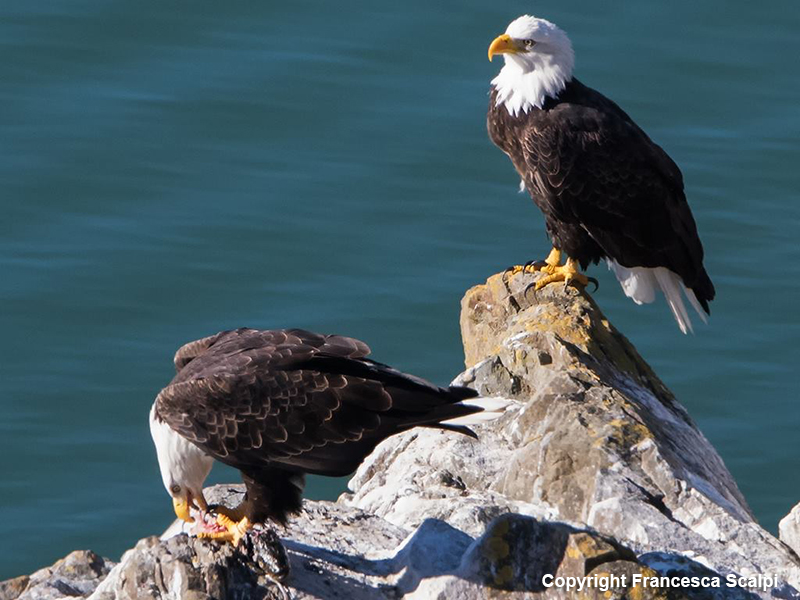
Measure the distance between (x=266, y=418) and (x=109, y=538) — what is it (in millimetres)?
5292

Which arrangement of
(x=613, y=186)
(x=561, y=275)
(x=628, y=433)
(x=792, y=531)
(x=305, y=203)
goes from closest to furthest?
1. (x=628, y=433)
2. (x=792, y=531)
3. (x=561, y=275)
4. (x=613, y=186)
5. (x=305, y=203)

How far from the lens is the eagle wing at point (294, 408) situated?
20.7 ft

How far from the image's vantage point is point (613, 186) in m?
9.18

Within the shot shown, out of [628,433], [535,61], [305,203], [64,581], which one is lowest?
[64,581]

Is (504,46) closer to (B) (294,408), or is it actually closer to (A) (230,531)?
(B) (294,408)

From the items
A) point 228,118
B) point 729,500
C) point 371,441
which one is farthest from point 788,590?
point 228,118

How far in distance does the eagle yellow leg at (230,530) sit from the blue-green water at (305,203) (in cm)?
509

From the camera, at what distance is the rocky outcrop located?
17.8 feet

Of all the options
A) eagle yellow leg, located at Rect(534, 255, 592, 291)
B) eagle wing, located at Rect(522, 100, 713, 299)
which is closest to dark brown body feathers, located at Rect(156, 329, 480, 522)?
eagle yellow leg, located at Rect(534, 255, 592, 291)

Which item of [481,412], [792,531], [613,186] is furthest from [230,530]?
[613,186]

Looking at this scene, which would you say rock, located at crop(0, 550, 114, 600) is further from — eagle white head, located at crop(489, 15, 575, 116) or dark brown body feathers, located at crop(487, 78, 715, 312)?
eagle white head, located at crop(489, 15, 575, 116)

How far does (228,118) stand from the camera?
14289mm

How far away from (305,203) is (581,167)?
4.98 meters

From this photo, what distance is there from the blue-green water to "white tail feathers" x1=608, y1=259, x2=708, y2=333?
263 centimetres
